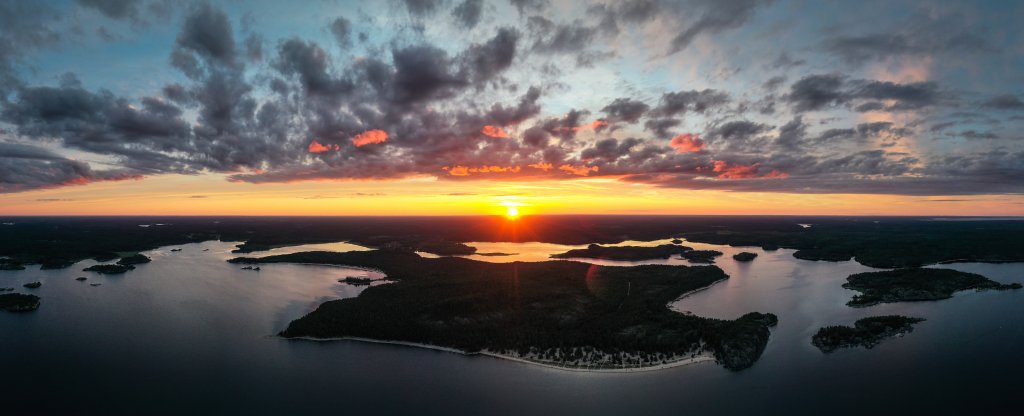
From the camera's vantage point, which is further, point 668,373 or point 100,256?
point 100,256

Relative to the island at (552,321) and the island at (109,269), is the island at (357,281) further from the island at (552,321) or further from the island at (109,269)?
the island at (109,269)

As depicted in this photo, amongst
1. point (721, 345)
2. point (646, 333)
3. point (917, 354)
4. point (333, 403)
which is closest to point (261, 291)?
point (333, 403)

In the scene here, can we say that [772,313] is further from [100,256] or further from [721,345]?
[100,256]

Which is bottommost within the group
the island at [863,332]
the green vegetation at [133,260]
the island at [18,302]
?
the island at [863,332]

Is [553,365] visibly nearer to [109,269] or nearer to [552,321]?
[552,321]

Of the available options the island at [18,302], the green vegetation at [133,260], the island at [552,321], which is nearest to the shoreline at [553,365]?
the island at [552,321]

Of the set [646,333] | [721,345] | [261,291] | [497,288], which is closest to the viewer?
[721,345]

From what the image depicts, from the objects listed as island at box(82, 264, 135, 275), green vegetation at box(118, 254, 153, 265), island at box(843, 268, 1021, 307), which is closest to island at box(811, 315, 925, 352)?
island at box(843, 268, 1021, 307)
